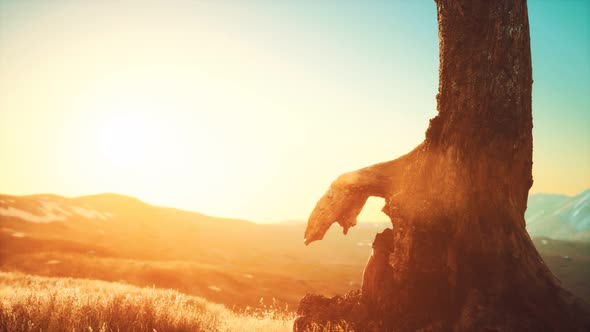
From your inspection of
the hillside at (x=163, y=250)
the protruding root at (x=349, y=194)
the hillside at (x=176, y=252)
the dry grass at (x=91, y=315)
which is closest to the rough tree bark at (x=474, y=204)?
the protruding root at (x=349, y=194)

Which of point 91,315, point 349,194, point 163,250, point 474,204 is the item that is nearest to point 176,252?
point 163,250

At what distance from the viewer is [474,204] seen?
239 inches

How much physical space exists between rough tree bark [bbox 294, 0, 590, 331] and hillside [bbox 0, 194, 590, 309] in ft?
90.8

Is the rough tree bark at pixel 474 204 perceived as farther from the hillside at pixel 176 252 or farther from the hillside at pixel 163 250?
the hillside at pixel 163 250

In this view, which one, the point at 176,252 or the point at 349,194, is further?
the point at 176,252

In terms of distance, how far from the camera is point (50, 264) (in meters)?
34.7

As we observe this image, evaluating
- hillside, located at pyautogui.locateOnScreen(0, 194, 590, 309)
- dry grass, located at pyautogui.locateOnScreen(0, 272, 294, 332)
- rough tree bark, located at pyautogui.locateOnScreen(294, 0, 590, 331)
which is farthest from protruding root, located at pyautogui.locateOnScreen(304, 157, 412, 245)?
hillside, located at pyautogui.locateOnScreen(0, 194, 590, 309)

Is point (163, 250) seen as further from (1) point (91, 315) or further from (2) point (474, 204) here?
(2) point (474, 204)

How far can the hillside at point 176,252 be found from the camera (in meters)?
35.3

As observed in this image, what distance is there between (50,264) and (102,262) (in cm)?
494

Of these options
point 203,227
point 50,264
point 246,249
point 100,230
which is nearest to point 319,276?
point 246,249

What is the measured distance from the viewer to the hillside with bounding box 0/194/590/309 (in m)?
35.3

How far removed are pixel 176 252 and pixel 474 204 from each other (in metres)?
66.9

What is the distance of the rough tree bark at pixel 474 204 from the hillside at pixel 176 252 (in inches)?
1089
